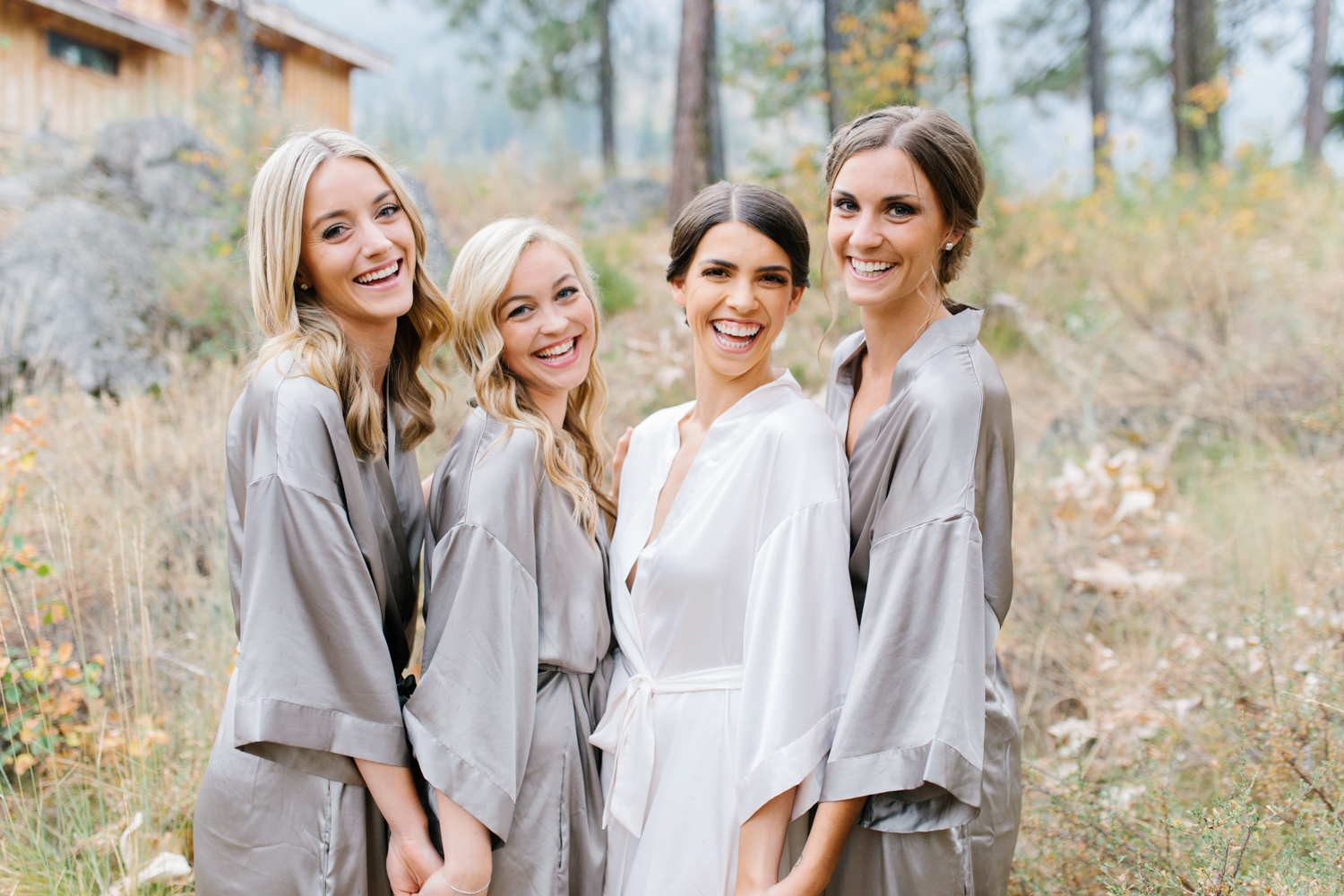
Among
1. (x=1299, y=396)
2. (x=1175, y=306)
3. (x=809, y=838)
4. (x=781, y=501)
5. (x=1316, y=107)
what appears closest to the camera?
(x=809, y=838)

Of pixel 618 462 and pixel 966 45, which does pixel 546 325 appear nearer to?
pixel 618 462

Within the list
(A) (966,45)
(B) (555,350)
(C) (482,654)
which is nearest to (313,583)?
(C) (482,654)

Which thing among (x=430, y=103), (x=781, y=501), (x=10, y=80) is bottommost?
(x=781, y=501)

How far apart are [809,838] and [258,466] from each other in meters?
1.35

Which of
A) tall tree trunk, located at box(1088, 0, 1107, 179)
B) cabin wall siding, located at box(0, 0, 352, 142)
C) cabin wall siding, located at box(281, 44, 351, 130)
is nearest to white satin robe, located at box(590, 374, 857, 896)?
cabin wall siding, located at box(0, 0, 352, 142)

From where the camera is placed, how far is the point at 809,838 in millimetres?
1701

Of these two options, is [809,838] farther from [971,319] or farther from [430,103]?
[430,103]

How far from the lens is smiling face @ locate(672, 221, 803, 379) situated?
2.02 metres

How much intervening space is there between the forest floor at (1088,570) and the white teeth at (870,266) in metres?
0.11

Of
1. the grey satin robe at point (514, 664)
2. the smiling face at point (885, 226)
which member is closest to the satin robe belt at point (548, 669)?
the grey satin robe at point (514, 664)

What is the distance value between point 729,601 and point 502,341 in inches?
34.4

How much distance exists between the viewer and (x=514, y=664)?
1.83m

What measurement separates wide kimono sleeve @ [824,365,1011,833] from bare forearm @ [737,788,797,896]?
0.36 feet

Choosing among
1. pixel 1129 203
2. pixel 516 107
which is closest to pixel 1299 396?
pixel 1129 203
